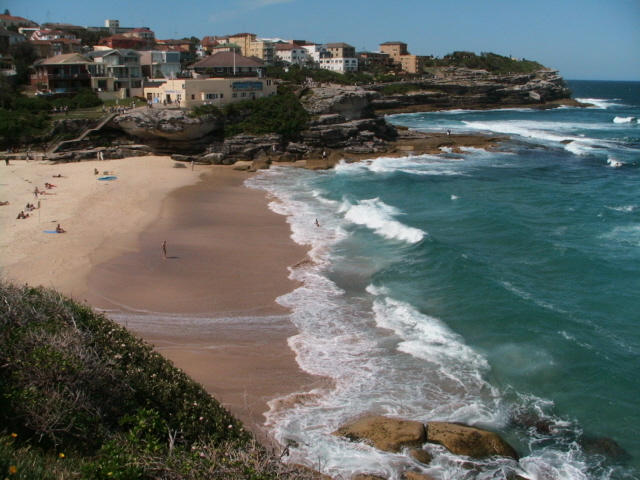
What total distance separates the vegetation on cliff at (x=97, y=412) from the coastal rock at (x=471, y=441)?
476cm

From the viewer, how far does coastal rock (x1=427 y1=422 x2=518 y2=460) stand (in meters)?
12.2

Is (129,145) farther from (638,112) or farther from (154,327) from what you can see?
(638,112)

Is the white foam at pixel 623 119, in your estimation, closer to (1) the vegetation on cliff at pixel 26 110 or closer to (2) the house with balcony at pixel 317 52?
(2) the house with balcony at pixel 317 52

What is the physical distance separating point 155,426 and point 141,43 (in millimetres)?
82210

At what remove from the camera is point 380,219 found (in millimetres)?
30141

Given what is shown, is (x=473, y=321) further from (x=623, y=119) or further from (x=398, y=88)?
(x=398, y=88)

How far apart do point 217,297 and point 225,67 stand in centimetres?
4340

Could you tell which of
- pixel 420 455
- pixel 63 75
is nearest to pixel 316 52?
pixel 63 75

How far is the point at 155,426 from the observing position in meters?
8.92

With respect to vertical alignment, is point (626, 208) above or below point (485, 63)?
below

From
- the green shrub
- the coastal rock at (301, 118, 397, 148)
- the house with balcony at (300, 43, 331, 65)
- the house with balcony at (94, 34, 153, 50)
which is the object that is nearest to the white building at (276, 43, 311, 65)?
the house with balcony at (300, 43, 331, 65)

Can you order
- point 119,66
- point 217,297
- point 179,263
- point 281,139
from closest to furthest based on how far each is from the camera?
1. point 217,297
2. point 179,263
3. point 281,139
4. point 119,66

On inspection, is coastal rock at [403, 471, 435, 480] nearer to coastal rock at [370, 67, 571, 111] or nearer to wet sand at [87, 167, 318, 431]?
wet sand at [87, 167, 318, 431]

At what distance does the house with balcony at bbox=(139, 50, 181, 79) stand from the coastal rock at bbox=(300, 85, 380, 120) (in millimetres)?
17831
